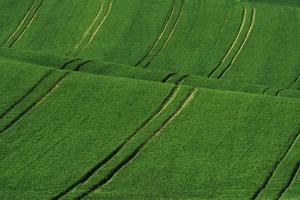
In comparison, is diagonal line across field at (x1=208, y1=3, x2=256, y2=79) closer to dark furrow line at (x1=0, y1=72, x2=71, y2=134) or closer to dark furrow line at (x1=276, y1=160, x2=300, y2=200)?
dark furrow line at (x1=0, y1=72, x2=71, y2=134)

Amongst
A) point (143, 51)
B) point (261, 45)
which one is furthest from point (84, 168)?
point (261, 45)

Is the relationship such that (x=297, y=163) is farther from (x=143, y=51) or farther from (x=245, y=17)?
(x=245, y=17)

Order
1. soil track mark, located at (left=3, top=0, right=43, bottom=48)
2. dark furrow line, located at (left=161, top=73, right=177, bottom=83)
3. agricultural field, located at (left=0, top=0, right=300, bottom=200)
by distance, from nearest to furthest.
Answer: agricultural field, located at (left=0, top=0, right=300, bottom=200), dark furrow line, located at (left=161, top=73, right=177, bottom=83), soil track mark, located at (left=3, top=0, right=43, bottom=48)

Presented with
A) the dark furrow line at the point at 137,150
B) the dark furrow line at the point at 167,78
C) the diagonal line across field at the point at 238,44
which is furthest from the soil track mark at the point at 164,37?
the dark furrow line at the point at 137,150

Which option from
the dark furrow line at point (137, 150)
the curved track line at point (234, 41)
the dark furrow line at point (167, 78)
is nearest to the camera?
the dark furrow line at point (137, 150)

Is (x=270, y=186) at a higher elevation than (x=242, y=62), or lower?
lower

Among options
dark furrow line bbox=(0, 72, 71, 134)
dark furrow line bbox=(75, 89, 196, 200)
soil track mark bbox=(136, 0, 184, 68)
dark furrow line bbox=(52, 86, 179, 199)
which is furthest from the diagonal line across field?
dark furrow line bbox=(0, 72, 71, 134)

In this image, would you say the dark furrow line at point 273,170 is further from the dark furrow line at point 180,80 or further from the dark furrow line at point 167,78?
the dark furrow line at point 167,78
